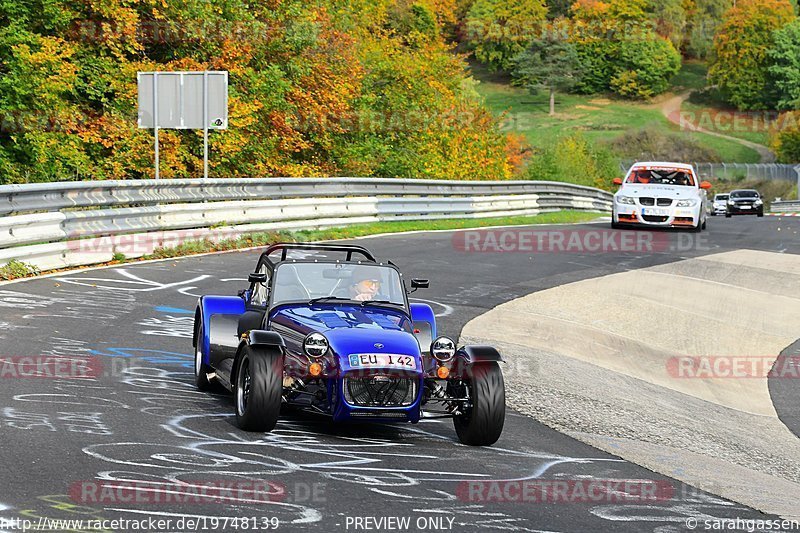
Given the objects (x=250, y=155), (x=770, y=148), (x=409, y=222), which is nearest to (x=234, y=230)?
(x=409, y=222)

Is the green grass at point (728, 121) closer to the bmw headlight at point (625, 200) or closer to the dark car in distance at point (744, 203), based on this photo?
the dark car in distance at point (744, 203)

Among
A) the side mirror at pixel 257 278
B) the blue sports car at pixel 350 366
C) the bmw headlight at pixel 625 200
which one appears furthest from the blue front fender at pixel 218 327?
the bmw headlight at pixel 625 200

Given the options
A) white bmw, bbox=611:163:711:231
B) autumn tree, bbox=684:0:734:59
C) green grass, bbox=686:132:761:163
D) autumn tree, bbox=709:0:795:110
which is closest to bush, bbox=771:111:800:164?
green grass, bbox=686:132:761:163

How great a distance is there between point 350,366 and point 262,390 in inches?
22.8

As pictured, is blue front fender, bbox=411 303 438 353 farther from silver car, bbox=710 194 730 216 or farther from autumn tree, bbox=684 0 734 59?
autumn tree, bbox=684 0 734 59

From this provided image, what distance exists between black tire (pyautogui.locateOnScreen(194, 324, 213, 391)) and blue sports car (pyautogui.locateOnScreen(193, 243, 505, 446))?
275 mm

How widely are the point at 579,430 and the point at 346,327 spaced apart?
82.4 inches

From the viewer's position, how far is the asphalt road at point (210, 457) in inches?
239

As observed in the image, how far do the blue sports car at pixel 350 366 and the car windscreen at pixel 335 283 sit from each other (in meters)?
0.01

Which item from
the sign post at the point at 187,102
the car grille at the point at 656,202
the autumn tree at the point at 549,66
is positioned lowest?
the car grille at the point at 656,202

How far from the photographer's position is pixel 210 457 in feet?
23.5

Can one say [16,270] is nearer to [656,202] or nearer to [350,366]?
[350,366]

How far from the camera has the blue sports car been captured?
25.9ft

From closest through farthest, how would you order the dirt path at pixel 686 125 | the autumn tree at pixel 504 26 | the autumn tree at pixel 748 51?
the dirt path at pixel 686 125 → the autumn tree at pixel 748 51 → the autumn tree at pixel 504 26
